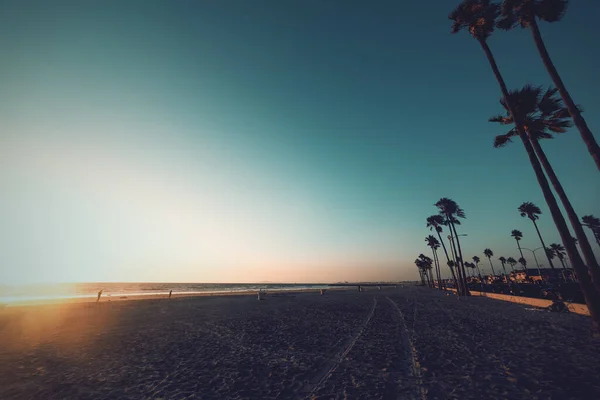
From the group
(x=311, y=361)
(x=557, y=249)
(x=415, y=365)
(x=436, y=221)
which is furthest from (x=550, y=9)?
(x=557, y=249)

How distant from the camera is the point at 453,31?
54.1ft

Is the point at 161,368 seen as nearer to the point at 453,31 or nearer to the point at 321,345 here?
the point at 321,345

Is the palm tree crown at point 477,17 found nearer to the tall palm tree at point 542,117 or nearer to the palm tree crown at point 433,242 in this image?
the tall palm tree at point 542,117

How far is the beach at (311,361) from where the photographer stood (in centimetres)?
652

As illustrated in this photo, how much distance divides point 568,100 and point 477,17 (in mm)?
8388

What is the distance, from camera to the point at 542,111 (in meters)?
15.3

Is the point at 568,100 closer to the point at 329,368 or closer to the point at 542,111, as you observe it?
the point at 542,111

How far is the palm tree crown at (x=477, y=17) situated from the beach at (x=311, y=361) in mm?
A: 17998

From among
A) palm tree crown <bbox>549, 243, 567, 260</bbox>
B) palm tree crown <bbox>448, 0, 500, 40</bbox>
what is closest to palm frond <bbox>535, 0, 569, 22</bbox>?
palm tree crown <bbox>448, 0, 500, 40</bbox>

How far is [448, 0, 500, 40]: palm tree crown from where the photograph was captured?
15.0 metres

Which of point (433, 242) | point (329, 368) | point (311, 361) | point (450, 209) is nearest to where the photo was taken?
point (329, 368)

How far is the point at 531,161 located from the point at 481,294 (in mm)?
30236

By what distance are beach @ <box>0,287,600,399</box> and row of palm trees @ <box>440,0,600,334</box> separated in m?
3.37

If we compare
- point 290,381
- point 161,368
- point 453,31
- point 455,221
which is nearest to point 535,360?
point 290,381
